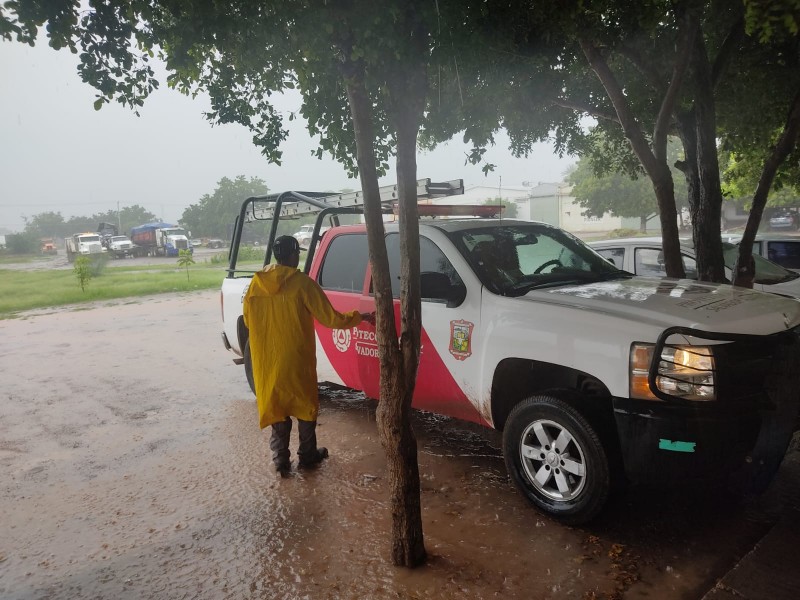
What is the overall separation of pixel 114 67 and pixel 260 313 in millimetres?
1723

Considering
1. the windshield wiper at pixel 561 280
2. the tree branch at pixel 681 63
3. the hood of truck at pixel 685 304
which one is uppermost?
the tree branch at pixel 681 63

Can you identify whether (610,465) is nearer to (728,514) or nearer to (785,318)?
(728,514)

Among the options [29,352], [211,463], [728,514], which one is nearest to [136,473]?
[211,463]

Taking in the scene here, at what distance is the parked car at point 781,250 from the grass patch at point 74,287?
16.8m

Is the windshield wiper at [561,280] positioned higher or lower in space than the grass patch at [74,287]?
higher

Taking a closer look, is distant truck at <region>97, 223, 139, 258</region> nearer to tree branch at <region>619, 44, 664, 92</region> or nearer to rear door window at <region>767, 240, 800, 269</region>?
tree branch at <region>619, 44, 664, 92</region>

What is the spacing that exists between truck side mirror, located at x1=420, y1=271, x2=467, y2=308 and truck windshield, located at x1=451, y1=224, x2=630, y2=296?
0.17m

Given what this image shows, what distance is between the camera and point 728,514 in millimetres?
3363

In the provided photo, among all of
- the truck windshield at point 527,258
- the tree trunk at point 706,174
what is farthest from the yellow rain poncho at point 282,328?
the tree trunk at point 706,174

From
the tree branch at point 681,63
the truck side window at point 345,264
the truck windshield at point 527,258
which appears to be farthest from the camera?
the tree branch at point 681,63

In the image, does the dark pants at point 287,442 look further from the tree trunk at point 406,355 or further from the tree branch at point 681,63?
the tree branch at point 681,63

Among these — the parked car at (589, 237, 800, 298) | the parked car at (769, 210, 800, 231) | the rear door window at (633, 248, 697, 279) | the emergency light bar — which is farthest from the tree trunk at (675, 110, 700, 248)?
the parked car at (769, 210, 800, 231)

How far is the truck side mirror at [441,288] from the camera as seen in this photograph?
3.77 meters

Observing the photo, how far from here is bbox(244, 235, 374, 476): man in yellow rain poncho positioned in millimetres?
3986
